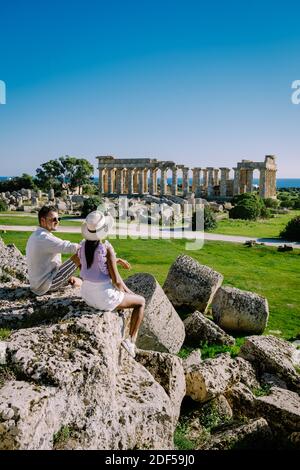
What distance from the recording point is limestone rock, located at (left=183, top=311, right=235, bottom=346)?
10688 millimetres

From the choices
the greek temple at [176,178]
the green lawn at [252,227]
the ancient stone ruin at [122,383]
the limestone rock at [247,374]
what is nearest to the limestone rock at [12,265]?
the ancient stone ruin at [122,383]

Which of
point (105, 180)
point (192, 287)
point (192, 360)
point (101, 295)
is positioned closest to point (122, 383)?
point (101, 295)

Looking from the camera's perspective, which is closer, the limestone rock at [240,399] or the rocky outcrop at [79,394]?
the rocky outcrop at [79,394]

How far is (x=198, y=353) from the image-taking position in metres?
9.35

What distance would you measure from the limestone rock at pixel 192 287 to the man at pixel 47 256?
18.9 feet

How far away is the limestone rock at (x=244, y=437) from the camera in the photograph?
5.80 meters

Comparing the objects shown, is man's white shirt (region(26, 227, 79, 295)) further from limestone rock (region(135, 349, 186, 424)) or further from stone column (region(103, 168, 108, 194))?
stone column (region(103, 168, 108, 194))

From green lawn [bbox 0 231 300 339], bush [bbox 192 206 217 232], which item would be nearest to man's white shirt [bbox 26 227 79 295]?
green lawn [bbox 0 231 300 339]

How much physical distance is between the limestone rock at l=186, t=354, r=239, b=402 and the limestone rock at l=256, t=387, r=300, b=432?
0.67 metres

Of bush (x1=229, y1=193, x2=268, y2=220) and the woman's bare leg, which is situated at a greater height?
the woman's bare leg

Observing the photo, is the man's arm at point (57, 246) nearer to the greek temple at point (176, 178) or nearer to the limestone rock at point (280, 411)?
the limestone rock at point (280, 411)
